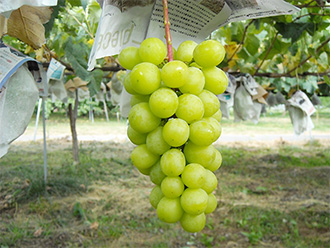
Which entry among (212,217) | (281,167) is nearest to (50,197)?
(212,217)

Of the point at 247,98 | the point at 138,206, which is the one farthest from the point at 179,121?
the point at 138,206

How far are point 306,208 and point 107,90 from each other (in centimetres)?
368

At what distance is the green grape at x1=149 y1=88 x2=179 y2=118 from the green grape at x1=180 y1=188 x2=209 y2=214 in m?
0.16

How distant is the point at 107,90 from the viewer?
5418mm

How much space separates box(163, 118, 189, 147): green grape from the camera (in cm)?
54

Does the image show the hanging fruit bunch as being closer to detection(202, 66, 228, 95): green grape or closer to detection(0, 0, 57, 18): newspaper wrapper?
detection(202, 66, 228, 95): green grape

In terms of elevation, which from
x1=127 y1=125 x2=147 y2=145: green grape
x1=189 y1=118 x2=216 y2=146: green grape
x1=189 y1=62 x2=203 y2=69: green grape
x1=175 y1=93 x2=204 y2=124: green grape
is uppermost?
x1=189 y1=62 x2=203 y2=69: green grape

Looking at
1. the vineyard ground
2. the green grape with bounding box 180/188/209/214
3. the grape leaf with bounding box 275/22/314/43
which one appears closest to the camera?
the green grape with bounding box 180/188/209/214

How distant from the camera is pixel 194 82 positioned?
22.8 inches

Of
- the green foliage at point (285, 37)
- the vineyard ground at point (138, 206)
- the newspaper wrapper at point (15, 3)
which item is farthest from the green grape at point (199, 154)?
the vineyard ground at point (138, 206)

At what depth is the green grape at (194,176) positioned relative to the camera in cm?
57

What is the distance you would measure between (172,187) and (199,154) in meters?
0.08

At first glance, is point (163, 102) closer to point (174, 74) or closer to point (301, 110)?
point (174, 74)

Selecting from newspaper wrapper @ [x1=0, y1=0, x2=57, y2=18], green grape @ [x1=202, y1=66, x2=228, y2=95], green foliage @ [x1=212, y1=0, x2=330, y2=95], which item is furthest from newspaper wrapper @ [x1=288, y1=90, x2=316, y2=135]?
newspaper wrapper @ [x1=0, y1=0, x2=57, y2=18]
